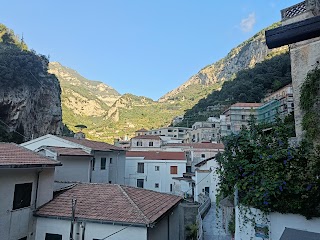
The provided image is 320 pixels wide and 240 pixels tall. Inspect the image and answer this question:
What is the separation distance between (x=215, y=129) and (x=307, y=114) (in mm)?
51614

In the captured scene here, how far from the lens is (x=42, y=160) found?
10812mm

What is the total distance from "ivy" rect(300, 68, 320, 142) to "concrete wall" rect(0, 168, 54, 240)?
11.8 meters

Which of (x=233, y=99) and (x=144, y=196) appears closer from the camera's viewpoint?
(x=144, y=196)

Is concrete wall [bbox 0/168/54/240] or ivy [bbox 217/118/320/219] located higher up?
ivy [bbox 217/118/320/219]

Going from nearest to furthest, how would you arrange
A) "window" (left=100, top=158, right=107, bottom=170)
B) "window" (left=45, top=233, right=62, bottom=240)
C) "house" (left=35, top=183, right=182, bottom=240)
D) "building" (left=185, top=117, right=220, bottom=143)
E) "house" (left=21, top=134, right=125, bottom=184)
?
"house" (left=35, top=183, right=182, bottom=240)
"window" (left=45, top=233, right=62, bottom=240)
"house" (left=21, top=134, right=125, bottom=184)
"window" (left=100, top=158, right=107, bottom=170)
"building" (left=185, top=117, right=220, bottom=143)

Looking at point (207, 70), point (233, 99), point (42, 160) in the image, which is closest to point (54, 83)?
point (42, 160)

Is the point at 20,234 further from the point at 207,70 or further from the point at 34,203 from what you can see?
the point at 207,70

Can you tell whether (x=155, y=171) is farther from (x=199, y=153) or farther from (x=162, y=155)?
(x=199, y=153)

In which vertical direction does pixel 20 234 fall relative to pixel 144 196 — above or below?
below

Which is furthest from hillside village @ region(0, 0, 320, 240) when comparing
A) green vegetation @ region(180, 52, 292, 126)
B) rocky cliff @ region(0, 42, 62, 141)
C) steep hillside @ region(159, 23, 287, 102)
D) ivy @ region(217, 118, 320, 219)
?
steep hillside @ region(159, 23, 287, 102)

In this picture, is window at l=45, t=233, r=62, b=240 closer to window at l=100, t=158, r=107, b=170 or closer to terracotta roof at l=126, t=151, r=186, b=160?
window at l=100, t=158, r=107, b=170

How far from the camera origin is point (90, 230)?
8984 millimetres

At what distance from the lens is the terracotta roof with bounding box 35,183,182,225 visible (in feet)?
29.0

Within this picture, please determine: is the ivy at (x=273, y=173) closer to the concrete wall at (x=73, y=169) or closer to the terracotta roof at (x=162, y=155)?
the concrete wall at (x=73, y=169)
